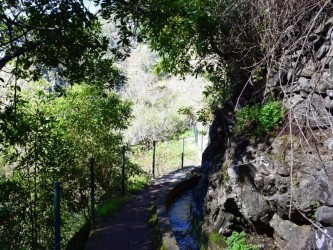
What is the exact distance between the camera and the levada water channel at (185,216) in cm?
785

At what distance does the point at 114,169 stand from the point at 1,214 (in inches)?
220

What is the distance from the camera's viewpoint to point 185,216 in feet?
30.5

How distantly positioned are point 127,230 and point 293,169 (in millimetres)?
Answer: 3670

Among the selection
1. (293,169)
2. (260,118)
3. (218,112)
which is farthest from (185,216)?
(293,169)

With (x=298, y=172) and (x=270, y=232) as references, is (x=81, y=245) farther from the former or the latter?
(x=298, y=172)

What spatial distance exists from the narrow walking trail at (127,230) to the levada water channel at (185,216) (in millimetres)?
633

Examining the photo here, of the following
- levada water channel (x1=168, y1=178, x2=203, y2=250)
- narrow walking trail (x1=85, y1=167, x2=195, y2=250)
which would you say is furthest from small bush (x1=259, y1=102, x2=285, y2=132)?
narrow walking trail (x1=85, y1=167, x2=195, y2=250)

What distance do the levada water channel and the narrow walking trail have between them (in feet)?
2.08

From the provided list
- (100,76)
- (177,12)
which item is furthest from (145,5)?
A: (100,76)

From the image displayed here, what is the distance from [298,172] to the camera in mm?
5520

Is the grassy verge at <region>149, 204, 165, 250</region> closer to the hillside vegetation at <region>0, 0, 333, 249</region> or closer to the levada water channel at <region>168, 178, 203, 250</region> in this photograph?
the levada water channel at <region>168, 178, 203, 250</region>

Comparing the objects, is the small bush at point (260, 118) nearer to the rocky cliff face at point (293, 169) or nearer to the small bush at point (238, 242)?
the rocky cliff face at point (293, 169)

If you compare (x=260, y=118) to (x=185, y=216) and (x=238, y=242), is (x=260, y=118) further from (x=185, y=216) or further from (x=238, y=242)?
(x=185, y=216)

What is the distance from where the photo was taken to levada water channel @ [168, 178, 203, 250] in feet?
25.8
